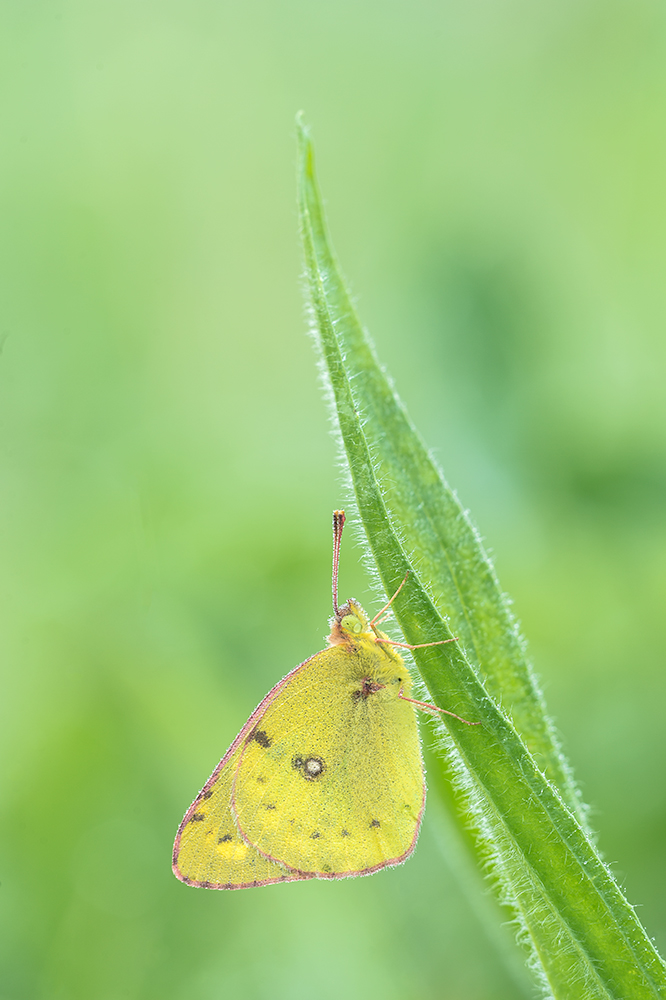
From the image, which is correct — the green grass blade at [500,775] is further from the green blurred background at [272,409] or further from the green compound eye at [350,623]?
the green blurred background at [272,409]

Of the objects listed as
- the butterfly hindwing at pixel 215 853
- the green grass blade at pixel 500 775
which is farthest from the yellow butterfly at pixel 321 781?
the green grass blade at pixel 500 775

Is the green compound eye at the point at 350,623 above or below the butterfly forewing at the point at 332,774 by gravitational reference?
above

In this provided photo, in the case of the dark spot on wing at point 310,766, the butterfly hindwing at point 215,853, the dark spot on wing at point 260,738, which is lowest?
the butterfly hindwing at point 215,853

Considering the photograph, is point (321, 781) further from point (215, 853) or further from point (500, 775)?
point (500, 775)

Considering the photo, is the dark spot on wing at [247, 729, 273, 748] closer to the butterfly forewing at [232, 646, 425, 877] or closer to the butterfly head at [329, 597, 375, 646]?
the butterfly forewing at [232, 646, 425, 877]

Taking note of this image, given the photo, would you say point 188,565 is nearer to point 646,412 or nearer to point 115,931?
point 115,931

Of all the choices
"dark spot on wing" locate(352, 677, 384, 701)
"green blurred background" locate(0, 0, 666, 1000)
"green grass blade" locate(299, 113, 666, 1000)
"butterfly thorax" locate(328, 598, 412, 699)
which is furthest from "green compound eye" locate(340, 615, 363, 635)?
"green blurred background" locate(0, 0, 666, 1000)

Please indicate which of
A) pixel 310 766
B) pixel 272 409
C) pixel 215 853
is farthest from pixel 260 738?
pixel 272 409

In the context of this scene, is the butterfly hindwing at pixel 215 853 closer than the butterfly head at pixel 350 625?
Yes
